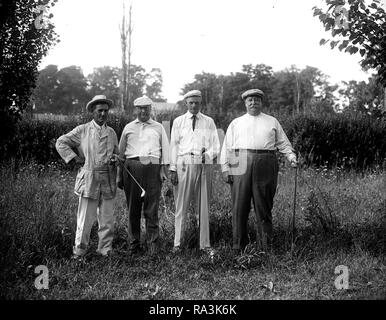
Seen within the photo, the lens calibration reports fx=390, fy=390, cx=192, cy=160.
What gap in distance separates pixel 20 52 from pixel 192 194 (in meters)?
2.77

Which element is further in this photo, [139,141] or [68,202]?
[68,202]

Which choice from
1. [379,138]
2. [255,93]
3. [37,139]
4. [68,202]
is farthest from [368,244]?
[37,139]

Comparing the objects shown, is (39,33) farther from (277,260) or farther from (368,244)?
(368,244)

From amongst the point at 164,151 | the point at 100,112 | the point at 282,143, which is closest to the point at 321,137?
the point at 282,143

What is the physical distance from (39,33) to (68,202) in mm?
2630

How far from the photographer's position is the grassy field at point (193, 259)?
4117 mm

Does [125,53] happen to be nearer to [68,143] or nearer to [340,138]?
[340,138]

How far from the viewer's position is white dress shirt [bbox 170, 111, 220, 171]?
5.30 metres

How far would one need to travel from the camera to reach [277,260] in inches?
188

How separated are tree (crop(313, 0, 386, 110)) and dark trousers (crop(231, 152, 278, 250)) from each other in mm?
1693

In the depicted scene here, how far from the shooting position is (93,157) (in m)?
5.03

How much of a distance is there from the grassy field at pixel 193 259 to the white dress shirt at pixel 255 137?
1014mm

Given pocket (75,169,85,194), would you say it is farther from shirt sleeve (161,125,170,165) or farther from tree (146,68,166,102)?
tree (146,68,166,102)

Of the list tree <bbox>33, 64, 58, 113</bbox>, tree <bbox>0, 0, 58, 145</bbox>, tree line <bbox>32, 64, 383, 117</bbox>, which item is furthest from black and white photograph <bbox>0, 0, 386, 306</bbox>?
tree line <bbox>32, 64, 383, 117</bbox>
